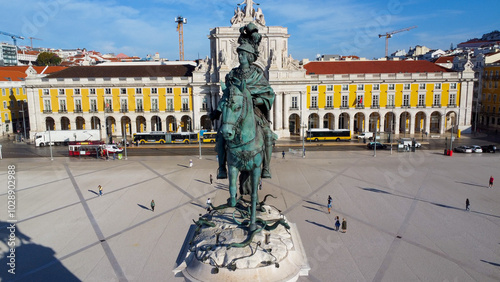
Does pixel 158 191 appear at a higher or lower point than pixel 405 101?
lower

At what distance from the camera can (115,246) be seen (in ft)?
61.1

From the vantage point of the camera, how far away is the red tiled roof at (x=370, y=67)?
208 feet

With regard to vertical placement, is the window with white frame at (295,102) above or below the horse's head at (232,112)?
above

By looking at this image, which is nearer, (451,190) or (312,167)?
(451,190)

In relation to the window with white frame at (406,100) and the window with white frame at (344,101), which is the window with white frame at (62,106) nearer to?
the window with white frame at (344,101)

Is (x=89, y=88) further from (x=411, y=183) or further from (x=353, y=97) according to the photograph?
(x=411, y=183)

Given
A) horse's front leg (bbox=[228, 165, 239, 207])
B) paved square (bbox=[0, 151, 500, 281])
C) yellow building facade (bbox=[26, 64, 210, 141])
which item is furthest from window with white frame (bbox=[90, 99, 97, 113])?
horse's front leg (bbox=[228, 165, 239, 207])

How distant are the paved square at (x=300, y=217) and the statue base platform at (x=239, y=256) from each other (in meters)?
7.04

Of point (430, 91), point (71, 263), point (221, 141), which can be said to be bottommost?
point (71, 263)

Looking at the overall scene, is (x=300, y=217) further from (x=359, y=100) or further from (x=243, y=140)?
(x=359, y=100)

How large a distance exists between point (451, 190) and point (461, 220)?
→ 7.36 m

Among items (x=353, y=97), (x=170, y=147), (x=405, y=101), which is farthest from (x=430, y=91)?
(x=170, y=147)

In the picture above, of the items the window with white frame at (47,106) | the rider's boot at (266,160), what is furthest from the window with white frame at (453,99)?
the window with white frame at (47,106)

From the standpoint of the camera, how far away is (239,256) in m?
8.16
